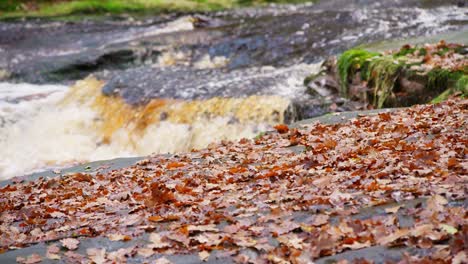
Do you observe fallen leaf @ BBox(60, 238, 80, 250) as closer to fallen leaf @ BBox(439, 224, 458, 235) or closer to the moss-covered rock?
fallen leaf @ BBox(439, 224, 458, 235)

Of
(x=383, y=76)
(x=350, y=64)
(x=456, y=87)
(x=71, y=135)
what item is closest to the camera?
(x=456, y=87)

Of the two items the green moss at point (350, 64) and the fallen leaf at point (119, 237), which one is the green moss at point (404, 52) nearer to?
the green moss at point (350, 64)

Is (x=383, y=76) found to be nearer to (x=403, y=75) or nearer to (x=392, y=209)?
(x=403, y=75)

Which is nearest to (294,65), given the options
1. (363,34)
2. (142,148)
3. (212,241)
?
(363,34)

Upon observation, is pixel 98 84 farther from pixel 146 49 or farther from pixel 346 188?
pixel 346 188

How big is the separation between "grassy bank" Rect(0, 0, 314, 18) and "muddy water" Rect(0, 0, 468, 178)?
411 inches

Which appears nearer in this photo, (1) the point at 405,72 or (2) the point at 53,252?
(2) the point at 53,252

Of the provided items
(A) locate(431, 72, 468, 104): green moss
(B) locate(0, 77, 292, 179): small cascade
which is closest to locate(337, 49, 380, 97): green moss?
(B) locate(0, 77, 292, 179): small cascade

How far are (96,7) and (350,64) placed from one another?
28766mm

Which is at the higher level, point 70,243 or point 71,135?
point 70,243

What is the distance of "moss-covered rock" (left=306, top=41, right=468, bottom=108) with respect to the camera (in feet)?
34.0

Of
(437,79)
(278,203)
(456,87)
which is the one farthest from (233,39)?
(278,203)

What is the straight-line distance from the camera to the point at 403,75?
1128 cm

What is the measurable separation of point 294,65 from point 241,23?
35.5 ft
